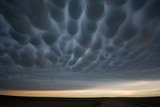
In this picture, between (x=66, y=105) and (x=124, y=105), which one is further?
(x=66, y=105)

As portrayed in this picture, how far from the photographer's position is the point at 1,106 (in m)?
14.4

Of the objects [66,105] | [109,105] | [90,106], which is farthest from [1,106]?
[109,105]

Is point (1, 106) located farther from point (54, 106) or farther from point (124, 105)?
point (124, 105)

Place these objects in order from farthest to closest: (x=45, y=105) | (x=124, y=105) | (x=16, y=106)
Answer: (x=16, y=106)
(x=45, y=105)
(x=124, y=105)

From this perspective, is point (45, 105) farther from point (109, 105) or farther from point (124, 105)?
point (124, 105)

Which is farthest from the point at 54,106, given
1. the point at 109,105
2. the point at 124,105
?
the point at 124,105

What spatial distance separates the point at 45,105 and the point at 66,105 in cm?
163

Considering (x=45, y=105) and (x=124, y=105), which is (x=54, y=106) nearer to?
(x=45, y=105)

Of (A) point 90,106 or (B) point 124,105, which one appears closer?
(B) point 124,105

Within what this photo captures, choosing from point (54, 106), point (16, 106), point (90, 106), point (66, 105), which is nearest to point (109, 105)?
point (90, 106)

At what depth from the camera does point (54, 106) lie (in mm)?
13617

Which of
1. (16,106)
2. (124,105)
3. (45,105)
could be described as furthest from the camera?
(16,106)

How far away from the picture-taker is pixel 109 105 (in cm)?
1259

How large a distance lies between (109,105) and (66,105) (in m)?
3.41
